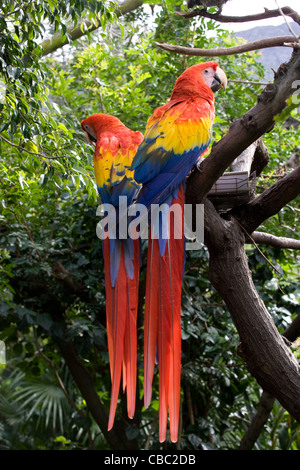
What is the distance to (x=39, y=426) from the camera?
320 cm

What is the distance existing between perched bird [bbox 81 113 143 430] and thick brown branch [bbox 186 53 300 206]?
0.71ft

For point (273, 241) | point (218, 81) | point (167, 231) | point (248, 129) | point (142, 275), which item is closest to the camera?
point (248, 129)

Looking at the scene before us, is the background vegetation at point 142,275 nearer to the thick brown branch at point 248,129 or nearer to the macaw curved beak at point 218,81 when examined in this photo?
the macaw curved beak at point 218,81

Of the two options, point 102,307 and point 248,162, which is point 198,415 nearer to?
point 102,307

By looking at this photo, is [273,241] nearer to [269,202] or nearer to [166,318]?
[269,202]

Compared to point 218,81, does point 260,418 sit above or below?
below

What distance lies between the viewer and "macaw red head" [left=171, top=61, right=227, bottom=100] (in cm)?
149

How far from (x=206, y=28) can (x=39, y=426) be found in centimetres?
261

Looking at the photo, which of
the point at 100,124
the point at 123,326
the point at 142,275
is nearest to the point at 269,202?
the point at 123,326

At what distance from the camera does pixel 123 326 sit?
4.49ft

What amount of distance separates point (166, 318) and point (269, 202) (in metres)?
0.46

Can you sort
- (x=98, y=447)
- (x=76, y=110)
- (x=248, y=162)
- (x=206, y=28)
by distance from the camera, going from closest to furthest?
1. (x=248, y=162)
2. (x=206, y=28)
3. (x=76, y=110)
4. (x=98, y=447)

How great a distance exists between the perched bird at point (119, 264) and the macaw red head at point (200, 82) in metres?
0.22

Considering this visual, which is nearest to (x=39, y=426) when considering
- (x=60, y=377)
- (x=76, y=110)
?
(x=60, y=377)
